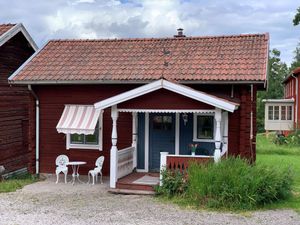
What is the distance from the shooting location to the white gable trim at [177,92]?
12055 mm

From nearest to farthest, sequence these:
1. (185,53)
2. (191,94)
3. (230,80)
Result: (191,94)
(230,80)
(185,53)

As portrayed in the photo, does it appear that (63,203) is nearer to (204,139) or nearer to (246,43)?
(204,139)

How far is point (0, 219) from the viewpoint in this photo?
32.4 feet

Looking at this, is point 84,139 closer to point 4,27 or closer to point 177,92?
point 177,92

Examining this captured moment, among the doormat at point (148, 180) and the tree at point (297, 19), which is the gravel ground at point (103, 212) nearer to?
the doormat at point (148, 180)

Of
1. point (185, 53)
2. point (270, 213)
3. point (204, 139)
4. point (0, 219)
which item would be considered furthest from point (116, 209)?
point (185, 53)

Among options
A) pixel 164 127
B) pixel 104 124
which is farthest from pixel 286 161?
pixel 104 124

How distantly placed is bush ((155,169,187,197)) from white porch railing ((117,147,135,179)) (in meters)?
Result: 1.81

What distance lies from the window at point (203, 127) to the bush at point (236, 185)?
125 inches

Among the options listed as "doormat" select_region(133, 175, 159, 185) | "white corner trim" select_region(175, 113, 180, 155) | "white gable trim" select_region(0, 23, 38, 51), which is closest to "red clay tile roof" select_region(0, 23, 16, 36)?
"white gable trim" select_region(0, 23, 38, 51)

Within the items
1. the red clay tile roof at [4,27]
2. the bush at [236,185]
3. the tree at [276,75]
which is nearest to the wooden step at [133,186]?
the bush at [236,185]

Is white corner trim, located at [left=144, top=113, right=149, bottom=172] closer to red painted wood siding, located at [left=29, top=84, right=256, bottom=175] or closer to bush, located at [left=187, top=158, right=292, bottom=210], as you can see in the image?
red painted wood siding, located at [left=29, top=84, right=256, bottom=175]

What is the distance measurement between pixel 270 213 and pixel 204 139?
478cm

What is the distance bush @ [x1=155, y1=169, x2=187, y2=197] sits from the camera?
12.0m
